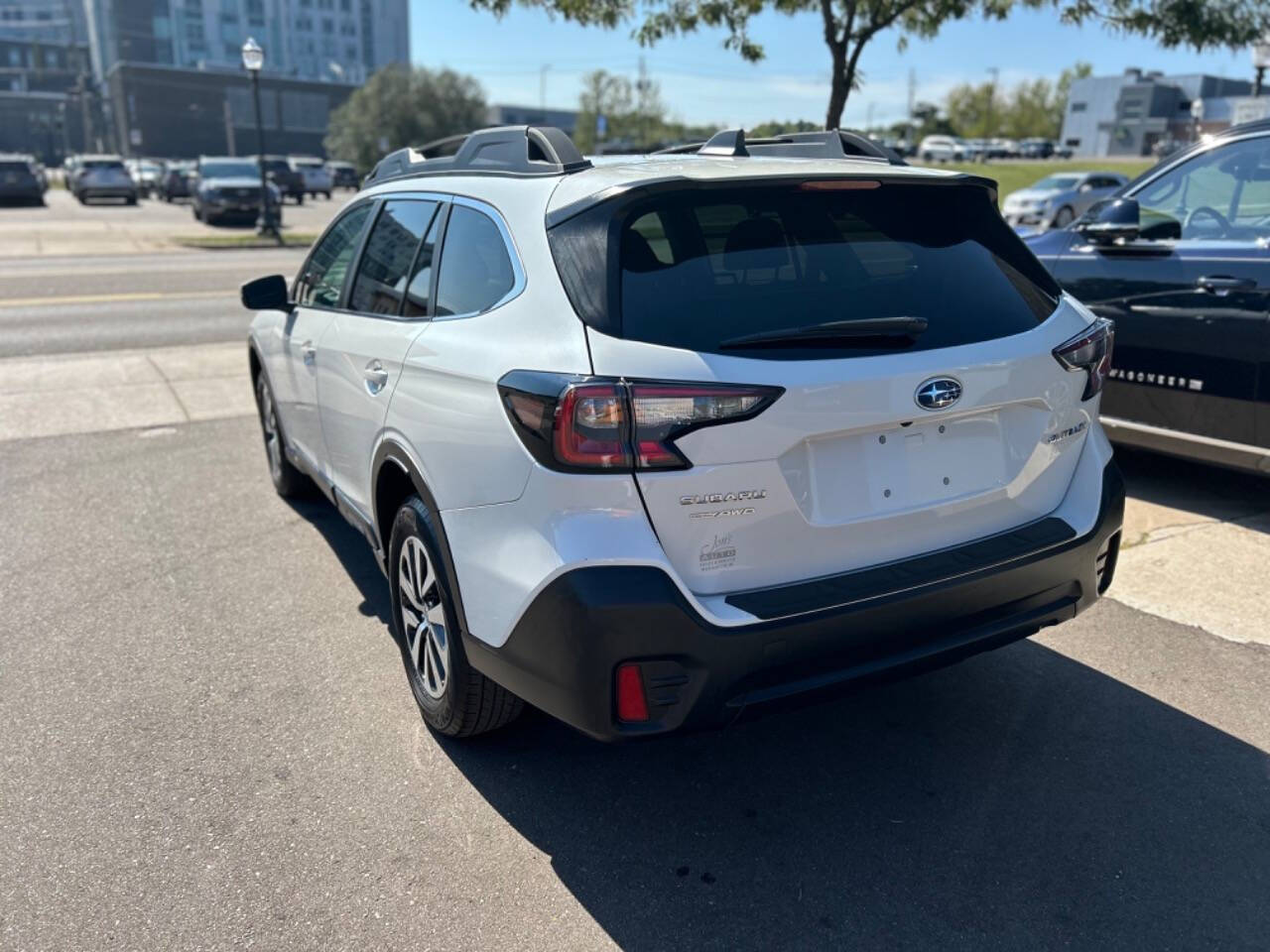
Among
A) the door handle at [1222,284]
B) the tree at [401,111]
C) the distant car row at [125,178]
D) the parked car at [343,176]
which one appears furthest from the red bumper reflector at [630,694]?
the tree at [401,111]

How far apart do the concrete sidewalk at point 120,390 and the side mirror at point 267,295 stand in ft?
10.8

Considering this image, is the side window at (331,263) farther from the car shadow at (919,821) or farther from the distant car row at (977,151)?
the distant car row at (977,151)

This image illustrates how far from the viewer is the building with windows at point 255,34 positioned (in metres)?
116

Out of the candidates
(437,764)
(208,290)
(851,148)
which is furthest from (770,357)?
(208,290)

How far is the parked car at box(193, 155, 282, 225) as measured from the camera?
30.6 meters

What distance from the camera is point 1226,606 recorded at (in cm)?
433

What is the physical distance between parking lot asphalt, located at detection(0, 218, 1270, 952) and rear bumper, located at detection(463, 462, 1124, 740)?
267 millimetres

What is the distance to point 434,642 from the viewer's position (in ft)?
10.9

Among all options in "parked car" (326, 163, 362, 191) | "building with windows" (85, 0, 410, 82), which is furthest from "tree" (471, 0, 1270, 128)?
"building with windows" (85, 0, 410, 82)

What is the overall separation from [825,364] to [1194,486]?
13.6ft

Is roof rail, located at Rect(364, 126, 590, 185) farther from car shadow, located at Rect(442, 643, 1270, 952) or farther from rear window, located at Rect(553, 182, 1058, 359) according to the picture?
car shadow, located at Rect(442, 643, 1270, 952)

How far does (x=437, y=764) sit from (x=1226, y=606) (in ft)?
10.7

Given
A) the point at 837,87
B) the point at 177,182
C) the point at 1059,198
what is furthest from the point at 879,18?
the point at 177,182

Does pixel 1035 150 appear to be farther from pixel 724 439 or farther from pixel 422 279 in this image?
pixel 724 439
